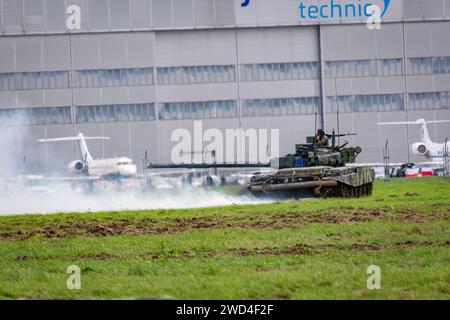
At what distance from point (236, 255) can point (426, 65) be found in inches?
2479

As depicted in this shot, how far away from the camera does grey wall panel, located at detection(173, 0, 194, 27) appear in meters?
74.5

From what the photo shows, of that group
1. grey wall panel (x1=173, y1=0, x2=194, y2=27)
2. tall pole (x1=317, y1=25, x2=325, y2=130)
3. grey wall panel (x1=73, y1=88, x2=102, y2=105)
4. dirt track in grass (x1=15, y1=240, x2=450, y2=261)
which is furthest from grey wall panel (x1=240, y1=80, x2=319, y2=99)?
dirt track in grass (x1=15, y1=240, x2=450, y2=261)

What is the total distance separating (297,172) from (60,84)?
42585 millimetres

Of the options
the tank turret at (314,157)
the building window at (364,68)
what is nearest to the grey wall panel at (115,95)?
the building window at (364,68)

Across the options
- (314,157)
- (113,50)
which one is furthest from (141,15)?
(314,157)

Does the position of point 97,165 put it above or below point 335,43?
below

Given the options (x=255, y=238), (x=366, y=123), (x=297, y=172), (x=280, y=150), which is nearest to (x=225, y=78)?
(x=280, y=150)

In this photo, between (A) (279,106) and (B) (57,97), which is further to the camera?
(A) (279,106)

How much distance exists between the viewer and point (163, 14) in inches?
2938

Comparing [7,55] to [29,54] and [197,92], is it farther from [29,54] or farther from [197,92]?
[197,92]

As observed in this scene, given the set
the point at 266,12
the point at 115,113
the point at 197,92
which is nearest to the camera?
the point at 266,12

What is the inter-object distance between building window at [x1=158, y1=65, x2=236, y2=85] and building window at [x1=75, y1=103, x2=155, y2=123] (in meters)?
2.57
